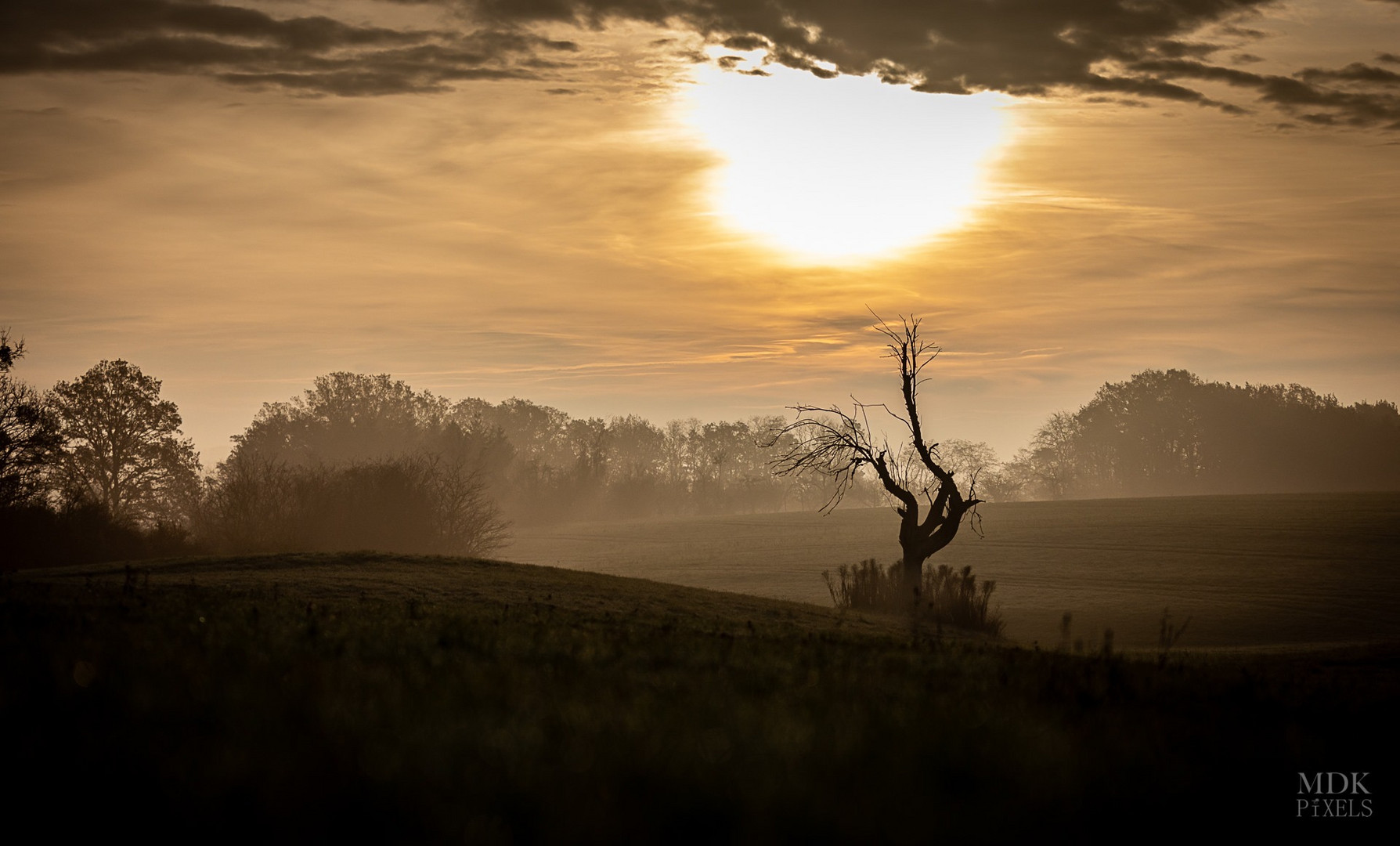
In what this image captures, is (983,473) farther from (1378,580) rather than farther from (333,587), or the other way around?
(333,587)

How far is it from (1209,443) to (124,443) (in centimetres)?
8716

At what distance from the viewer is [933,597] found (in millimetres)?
25188

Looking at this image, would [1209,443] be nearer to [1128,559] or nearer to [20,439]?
[1128,559]

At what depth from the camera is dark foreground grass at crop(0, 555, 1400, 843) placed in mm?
3768

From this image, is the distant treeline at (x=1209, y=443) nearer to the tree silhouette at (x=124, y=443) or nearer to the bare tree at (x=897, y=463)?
the bare tree at (x=897, y=463)

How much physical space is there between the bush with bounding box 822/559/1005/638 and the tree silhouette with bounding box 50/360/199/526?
36.0 meters

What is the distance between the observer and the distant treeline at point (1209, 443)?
8394 cm

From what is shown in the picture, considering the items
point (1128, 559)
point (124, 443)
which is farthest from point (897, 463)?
point (124, 443)

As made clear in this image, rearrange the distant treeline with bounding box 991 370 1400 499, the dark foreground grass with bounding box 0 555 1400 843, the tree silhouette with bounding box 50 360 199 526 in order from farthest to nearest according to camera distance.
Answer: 1. the distant treeline with bounding box 991 370 1400 499
2. the tree silhouette with bounding box 50 360 199 526
3. the dark foreground grass with bounding box 0 555 1400 843

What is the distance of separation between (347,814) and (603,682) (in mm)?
2825

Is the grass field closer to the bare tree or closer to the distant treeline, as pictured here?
the bare tree

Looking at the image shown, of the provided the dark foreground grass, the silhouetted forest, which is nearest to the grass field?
the silhouetted forest

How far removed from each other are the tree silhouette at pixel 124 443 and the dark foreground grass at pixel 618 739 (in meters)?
46.1

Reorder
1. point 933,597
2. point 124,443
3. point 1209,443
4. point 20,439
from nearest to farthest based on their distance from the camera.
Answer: point 933,597
point 20,439
point 124,443
point 1209,443
